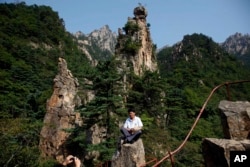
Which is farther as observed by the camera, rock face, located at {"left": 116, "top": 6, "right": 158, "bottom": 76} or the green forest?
rock face, located at {"left": 116, "top": 6, "right": 158, "bottom": 76}

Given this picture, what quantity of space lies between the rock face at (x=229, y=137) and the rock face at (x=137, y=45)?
102 feet

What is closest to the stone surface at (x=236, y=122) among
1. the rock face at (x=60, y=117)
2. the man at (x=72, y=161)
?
the man at (x=72, y=161)

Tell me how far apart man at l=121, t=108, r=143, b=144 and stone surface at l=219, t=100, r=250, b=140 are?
241 centimetres

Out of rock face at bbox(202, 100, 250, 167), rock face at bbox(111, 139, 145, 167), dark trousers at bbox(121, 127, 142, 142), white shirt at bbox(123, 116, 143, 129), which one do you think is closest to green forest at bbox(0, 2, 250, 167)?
rock face at bbox(111, 139, 145, 167)

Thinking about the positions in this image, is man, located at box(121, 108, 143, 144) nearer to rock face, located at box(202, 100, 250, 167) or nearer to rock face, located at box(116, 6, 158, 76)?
rock face, located at box(202, 100, 250, 167)

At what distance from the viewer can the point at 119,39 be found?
43.8m

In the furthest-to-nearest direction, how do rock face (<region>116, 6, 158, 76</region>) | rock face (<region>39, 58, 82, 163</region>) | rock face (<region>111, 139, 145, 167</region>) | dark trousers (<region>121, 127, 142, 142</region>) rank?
rock face (<region>116, 6, 158, 76</region>)
rock face (<region>39, 58, 82, 163</region>)
rock face (<region>111, 139, 145, 167</region>)
dark trousers (<region>121, 127, 142, 142</region>)

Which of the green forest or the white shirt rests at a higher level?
the green forest

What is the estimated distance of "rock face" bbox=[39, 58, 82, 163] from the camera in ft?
94.2

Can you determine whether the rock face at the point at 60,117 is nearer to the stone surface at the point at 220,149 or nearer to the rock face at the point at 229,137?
the rock face at the point at 229,137

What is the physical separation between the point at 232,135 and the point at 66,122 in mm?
24553

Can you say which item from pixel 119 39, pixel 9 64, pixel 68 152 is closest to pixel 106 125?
pixel 68 152

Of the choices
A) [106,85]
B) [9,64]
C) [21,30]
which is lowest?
[106,85]

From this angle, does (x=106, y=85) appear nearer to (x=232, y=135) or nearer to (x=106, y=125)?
(x=106, y=125)
